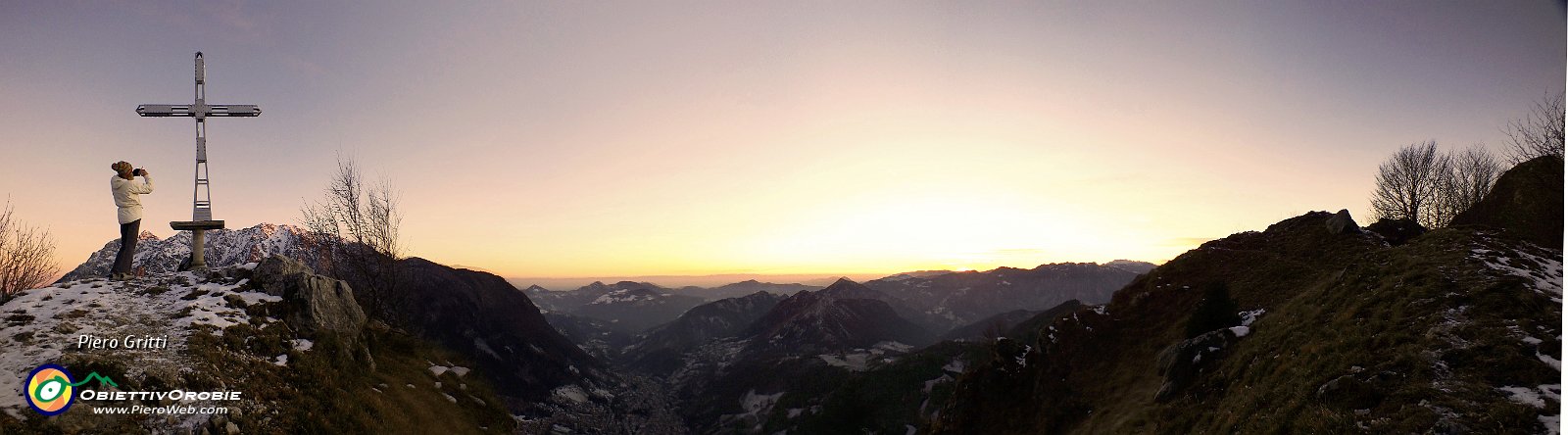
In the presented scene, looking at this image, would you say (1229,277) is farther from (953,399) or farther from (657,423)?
(657,423)

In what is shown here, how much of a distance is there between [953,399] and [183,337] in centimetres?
5152

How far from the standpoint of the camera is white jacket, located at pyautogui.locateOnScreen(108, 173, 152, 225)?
16.0 m

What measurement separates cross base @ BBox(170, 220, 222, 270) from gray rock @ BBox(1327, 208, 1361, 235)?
2778 inches

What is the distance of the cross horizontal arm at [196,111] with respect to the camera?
647 inches

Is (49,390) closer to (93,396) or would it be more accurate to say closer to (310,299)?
(93,396)

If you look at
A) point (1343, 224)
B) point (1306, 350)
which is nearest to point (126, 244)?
point (1306, 350)

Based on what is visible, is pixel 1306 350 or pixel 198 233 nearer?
pixel 198 233

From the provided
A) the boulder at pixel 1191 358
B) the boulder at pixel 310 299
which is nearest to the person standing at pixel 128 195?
the boulder at pixel 310 299

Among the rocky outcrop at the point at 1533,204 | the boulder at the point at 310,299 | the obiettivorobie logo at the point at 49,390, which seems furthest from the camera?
the rocky outcrop at the point at 1533,204

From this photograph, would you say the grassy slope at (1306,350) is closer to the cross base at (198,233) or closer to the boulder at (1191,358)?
the boulder at (1191,358)

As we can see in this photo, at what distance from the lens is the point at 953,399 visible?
49781 millimetres

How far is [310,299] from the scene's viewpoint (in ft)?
63.5

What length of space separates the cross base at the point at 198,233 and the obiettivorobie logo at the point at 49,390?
23.2 feet

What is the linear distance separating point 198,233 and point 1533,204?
58568 millimetres
